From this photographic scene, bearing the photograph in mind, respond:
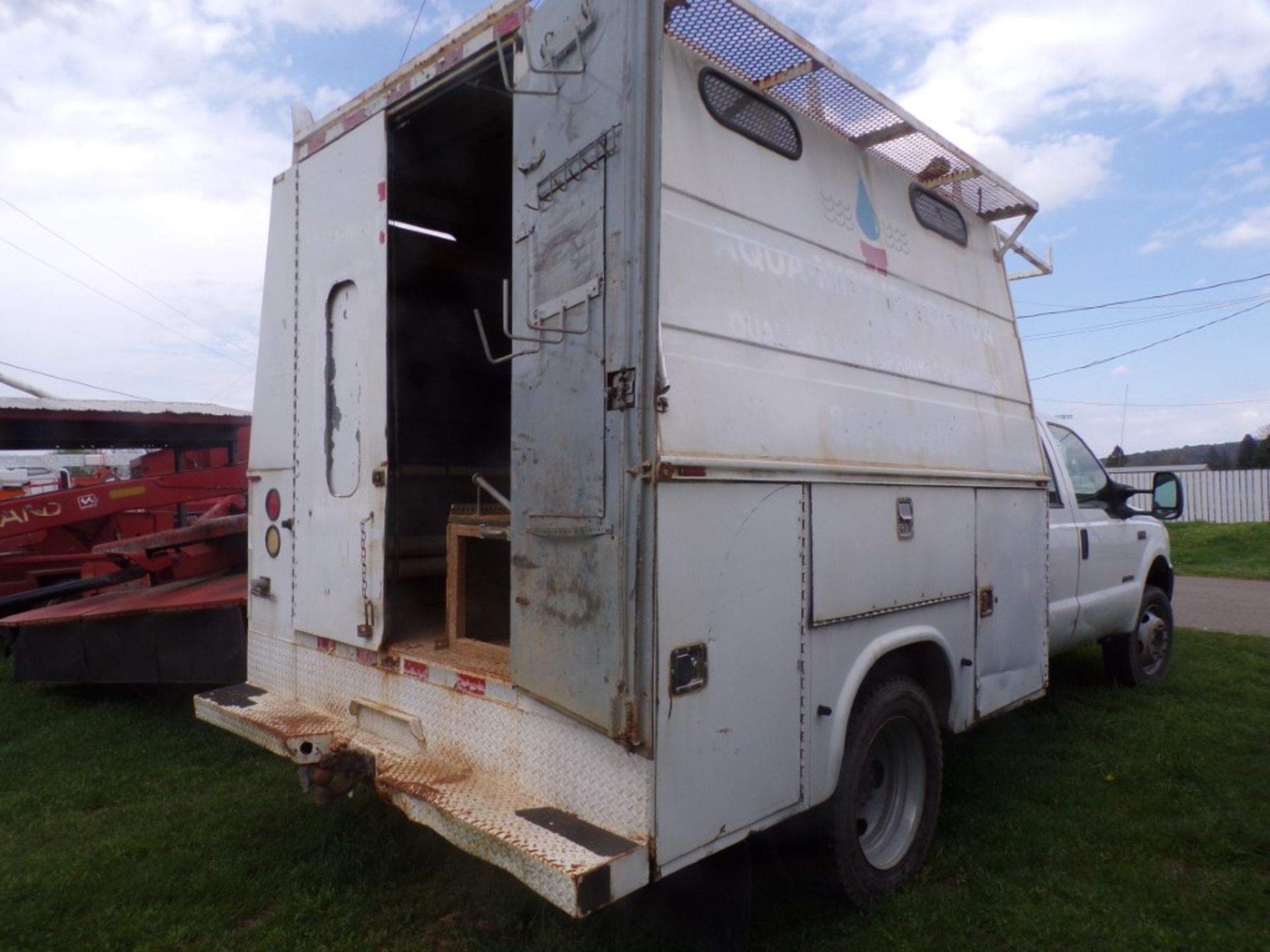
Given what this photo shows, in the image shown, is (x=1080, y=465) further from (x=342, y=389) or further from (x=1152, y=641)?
(x=342, y=389)

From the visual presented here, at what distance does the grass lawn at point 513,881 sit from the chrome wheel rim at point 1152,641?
2.99 ft

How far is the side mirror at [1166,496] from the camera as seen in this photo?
20.1ft

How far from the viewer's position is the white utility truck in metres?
2.52

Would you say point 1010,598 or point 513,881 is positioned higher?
point 1010,598

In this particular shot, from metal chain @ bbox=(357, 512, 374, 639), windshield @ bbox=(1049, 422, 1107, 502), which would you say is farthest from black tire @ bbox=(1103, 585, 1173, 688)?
metal chain @ bbox=(357, 512, 374, 639)

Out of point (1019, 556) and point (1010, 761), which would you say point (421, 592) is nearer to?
point (1019, 556)

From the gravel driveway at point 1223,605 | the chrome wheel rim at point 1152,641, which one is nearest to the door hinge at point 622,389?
the chrome wheel rim at point 1152,641

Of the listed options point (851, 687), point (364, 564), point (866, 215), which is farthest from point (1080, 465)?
point (364, 564)

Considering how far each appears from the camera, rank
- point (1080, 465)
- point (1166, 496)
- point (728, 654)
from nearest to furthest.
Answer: point (728, 654) < point (1080, 465) < point (1166, 496)

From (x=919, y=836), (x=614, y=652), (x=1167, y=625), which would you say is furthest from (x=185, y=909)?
(x=1167, y=625)

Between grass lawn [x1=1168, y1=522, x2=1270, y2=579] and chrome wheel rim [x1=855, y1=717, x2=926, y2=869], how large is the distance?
38.2 ft

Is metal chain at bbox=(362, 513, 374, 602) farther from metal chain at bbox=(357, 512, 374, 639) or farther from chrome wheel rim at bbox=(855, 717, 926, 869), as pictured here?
chrome wheel rim at bbox=(855, 717, 926, 869)

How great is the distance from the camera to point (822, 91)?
130 inches

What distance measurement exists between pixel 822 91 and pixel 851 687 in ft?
7.00
